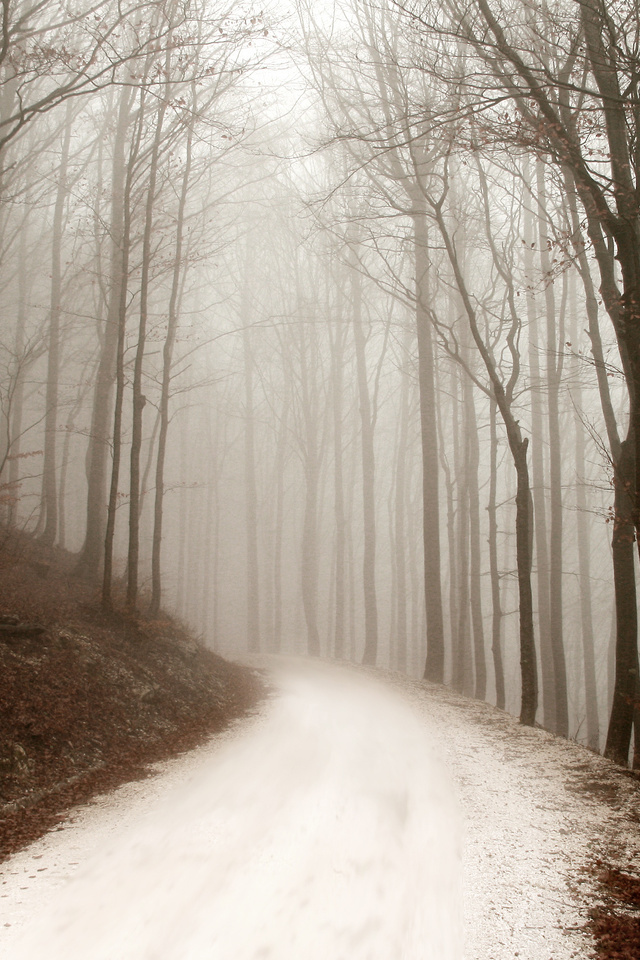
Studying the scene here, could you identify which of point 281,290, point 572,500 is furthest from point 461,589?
point 572,500

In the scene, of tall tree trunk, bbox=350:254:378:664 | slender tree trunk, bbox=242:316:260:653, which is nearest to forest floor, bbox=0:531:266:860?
tall tree trunk, bbox=350:254:378:664

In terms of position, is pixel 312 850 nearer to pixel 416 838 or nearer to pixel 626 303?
pixel 416 838

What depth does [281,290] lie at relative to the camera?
872 inches

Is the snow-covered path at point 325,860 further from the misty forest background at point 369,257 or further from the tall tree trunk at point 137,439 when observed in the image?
the tall tree trunk at point 137,439

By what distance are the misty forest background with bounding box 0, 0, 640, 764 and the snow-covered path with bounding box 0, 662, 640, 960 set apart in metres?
2.33

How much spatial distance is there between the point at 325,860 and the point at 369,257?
845 inches

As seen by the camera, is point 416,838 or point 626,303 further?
point 626,303

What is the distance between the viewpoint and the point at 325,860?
126 inches

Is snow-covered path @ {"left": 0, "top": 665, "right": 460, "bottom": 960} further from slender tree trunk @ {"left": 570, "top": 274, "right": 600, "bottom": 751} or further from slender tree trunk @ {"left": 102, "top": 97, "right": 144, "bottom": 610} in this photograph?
slender tree trunk @ {"left": 570, "top": 274, "right": 600, "bottom": 751}

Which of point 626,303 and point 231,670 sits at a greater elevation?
point 626,303

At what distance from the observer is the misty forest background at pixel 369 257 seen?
237 inches

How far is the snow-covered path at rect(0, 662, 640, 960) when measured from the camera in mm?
2488

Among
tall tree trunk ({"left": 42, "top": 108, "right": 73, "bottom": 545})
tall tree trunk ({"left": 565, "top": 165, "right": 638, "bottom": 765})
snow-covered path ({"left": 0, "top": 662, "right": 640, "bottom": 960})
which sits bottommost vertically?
snow-covered path ({"left": 0, "top": 662, "right": 640, "bottom": 960})

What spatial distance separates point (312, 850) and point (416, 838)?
2.12ft
